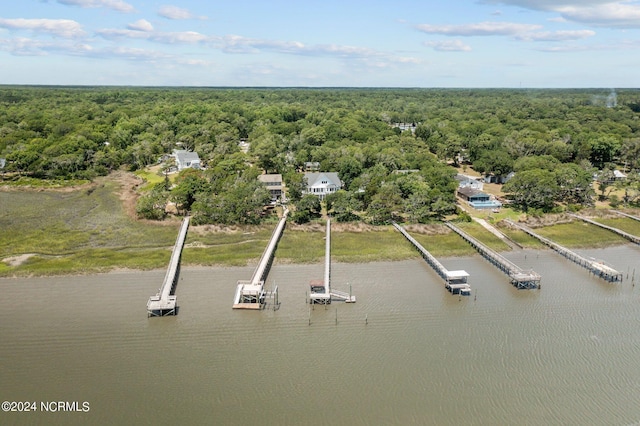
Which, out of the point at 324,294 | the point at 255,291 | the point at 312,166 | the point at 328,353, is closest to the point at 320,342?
the point at 328,353

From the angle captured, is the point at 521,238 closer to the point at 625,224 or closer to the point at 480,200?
the point at 480,200

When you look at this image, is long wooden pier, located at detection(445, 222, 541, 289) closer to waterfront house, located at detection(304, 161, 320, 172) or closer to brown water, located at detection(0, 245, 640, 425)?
brown water, located at detection(0, 245, 640, 425)

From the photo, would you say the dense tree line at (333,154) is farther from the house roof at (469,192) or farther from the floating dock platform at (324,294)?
the floating dock platform at (324,294)

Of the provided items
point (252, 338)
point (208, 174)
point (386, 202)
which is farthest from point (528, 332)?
point (208, 174)

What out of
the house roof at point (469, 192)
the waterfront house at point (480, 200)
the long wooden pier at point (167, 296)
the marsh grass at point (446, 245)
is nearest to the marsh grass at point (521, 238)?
the marsh grass at point (446, 245)

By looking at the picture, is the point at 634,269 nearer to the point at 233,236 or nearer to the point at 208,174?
the point at 233,236
